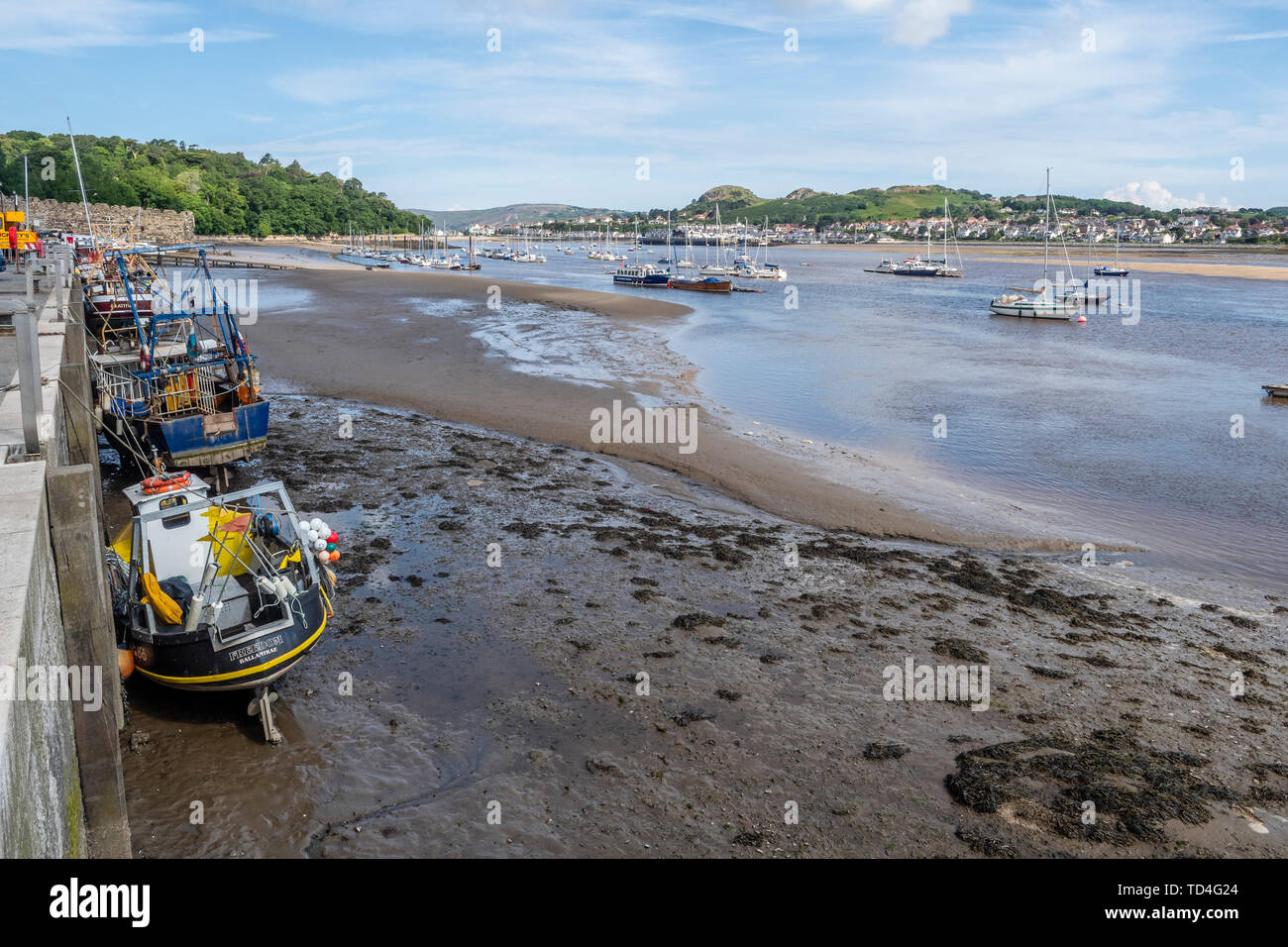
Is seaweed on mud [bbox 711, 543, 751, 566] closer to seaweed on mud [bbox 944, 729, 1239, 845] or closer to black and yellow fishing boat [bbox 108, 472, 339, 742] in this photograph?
seaweed on mud [bbox 944, 729, 1239, 845]

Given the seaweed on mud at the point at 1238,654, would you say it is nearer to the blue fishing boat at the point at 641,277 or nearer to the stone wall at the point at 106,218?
the blue fishing boat at the point at 641,277

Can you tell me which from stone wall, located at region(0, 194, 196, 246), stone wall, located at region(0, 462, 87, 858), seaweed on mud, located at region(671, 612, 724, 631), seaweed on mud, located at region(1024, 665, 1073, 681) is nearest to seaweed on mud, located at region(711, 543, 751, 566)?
seaweed on mud, located at region(671, 612, 724, 631)

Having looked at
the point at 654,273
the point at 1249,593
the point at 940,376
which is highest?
the point at 654,273

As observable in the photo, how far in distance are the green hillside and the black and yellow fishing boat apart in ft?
387

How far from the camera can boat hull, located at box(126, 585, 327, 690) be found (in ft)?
28.7

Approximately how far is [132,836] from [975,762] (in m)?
8.03

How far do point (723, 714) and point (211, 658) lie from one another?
5.50m

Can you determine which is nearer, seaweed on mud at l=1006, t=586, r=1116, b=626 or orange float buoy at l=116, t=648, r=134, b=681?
orange float buoy at l=116, t=648, r=134, b=681

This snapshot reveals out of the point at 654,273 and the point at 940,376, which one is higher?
the point at 654,273

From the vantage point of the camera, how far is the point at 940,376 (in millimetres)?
35062

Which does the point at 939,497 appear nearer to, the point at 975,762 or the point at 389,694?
the point at 975,762

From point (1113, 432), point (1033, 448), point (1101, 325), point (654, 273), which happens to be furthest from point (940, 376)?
point (654, 273)

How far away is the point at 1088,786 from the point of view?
8.33 meters

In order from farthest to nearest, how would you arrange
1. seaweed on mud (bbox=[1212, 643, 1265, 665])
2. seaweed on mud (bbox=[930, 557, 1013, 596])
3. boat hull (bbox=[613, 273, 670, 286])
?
boat hull (bbox=[613, 273, 670, 286]) < seaweed on mud (bbox=[930, 557, 1013, 596]) < seaweed on mud (bbox=[1212, 643, 1265, 665])
